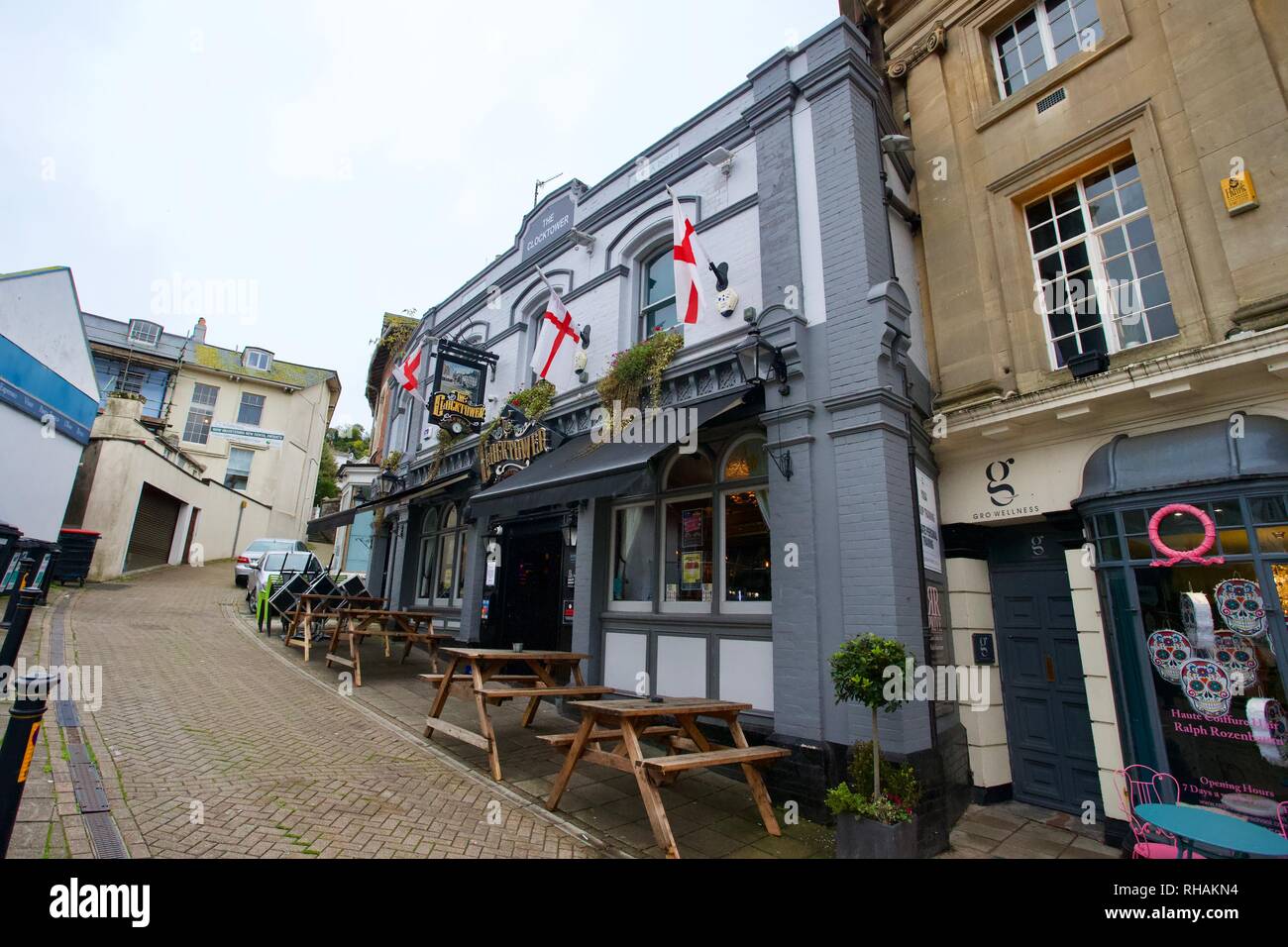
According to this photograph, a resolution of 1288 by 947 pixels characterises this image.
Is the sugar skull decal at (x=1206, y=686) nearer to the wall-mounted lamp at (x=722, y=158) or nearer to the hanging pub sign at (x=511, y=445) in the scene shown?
the wall-mounted lamp at (x=722, y=158)

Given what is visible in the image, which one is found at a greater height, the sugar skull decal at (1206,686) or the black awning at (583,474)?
the black awning at (583,474)

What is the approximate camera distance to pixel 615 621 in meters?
7.49

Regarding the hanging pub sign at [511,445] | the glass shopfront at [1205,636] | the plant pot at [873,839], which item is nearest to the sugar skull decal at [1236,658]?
the glass shopfront at [1205,636]

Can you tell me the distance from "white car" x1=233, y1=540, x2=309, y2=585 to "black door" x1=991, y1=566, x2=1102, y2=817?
18.2 metres

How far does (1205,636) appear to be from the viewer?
4.55 meters

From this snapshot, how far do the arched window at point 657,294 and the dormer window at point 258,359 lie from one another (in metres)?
28.3

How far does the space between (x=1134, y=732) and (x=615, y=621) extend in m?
5.38

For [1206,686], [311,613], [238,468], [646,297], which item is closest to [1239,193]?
[1206,686]

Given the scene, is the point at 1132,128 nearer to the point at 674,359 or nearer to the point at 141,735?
the point at 674,359

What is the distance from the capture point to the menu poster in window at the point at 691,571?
687cm

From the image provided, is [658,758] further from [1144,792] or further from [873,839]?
[1144,792]

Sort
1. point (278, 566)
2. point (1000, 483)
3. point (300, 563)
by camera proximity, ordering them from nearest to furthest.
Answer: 1. point (1000, 483)
2. point (300, 563)
3. point (278, 566)

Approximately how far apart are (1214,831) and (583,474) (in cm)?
538
